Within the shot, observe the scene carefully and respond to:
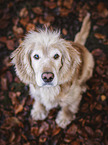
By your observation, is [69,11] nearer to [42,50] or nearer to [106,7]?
[106,7]

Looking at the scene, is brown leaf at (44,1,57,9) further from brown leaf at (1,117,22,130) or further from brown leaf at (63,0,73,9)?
brown leaf at (1,117,22,130)

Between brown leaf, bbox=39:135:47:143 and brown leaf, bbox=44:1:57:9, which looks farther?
brown leaf, bbox=44:1:57:9

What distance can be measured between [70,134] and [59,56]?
54.1 inches


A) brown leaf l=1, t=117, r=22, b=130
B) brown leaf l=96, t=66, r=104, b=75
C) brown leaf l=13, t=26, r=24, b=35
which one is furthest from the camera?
brown leaf l=13, t=26, r=24, b=35

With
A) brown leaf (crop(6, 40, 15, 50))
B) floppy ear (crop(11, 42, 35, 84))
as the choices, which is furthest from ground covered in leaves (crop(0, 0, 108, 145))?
floppy ear (crop(11, 42, 35, 84))

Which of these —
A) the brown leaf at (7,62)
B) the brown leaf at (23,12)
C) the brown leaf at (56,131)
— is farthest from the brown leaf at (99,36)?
the brown leaf at (56,131)

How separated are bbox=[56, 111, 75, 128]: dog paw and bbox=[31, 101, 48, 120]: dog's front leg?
259 millimetres

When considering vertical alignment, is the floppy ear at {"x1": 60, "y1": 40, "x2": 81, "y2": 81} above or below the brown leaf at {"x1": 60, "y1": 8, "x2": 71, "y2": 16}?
below

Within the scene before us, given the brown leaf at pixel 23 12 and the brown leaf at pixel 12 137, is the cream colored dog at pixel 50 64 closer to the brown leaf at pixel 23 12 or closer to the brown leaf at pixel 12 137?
the brown leaf at pixel 12 137

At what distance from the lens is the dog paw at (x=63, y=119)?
2125 mm

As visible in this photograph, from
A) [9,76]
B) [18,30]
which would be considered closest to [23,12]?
[18,30]

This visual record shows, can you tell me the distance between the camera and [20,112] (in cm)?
228

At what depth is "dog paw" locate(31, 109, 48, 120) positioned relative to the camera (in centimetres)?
221

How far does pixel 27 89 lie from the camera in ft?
8.09
